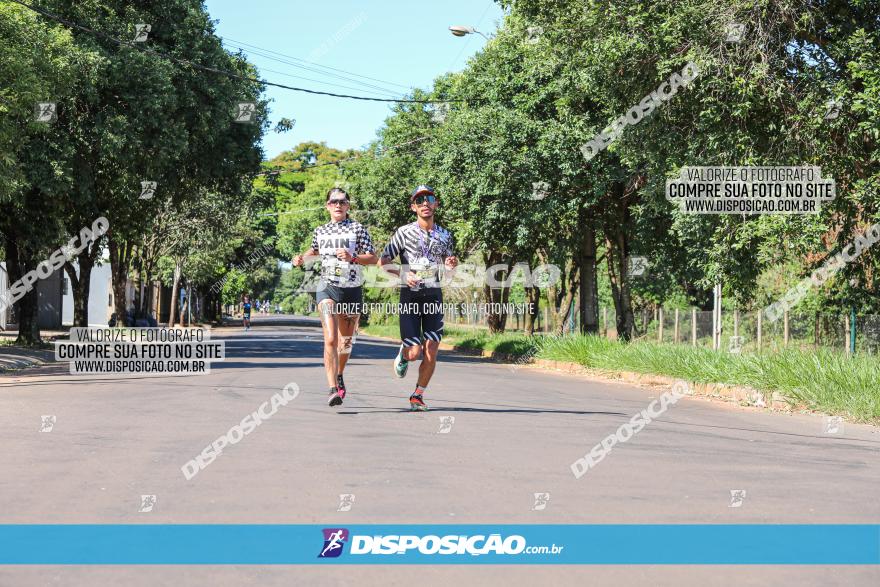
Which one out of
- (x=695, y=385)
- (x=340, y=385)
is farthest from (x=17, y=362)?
(x=695, y=385)

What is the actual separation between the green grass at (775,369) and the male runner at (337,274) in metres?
5.89

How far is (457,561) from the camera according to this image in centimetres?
459

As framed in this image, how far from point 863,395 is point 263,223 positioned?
73.7 meters

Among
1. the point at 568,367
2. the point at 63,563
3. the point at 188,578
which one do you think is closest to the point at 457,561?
the point at 188,578

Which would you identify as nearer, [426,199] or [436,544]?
[436,544]

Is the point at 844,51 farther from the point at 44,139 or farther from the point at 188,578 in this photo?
the point at 44,139

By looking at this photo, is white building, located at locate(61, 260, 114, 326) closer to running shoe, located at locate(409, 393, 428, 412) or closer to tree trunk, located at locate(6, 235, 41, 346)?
tree trunk, located at locate(6, 235, 41, 346)

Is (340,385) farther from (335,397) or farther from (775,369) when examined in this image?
(775,369)

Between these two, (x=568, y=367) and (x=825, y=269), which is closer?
(x=825, y=269)

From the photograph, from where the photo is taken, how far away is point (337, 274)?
10.6 m

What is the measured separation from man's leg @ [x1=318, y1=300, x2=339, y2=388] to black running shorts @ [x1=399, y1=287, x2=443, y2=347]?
2.35ft

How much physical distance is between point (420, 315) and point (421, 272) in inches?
19.9

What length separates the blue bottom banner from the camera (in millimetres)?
4590

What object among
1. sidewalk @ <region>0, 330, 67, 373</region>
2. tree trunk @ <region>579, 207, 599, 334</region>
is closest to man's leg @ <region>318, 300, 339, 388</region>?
sidewalk @ <region>0, 330, 67, 373</region>
